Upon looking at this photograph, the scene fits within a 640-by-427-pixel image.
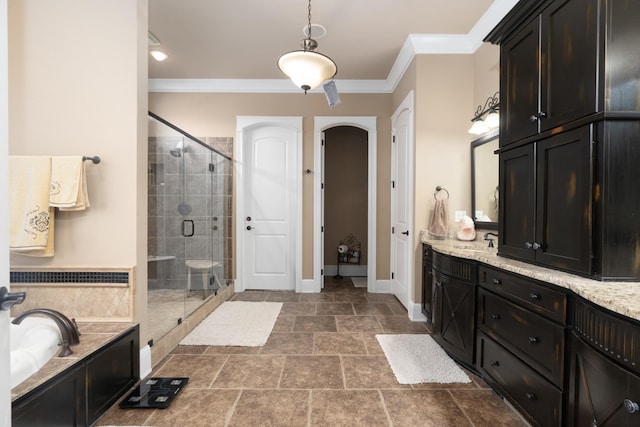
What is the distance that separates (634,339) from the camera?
1.02 meters

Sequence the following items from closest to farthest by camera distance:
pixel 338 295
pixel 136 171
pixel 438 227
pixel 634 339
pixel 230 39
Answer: pixel 634 339 → pixel 136 171 → pixel 438 227 → pixel 230 39 → pixel 338 295

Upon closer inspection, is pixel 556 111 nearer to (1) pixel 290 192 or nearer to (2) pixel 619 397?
(2) pixel 619 397

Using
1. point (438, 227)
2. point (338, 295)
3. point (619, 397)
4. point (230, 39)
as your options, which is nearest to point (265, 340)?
point (338, 295)

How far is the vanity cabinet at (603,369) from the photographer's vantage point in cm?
103

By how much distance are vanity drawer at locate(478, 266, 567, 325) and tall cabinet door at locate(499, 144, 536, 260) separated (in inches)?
7.1

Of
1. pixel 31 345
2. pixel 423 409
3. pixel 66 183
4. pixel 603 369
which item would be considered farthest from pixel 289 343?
pixel 603 369

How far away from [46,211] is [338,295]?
3.30 m

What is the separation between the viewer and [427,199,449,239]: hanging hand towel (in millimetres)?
3135

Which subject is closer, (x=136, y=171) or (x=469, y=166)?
(x=136, y=171)

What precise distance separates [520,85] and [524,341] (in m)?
1.49

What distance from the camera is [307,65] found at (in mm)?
2254

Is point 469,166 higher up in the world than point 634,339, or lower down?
higher up

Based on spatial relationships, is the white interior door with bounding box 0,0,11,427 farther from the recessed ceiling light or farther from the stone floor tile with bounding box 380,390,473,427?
the recessed ceiling light

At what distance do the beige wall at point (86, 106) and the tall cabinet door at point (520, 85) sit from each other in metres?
2.46
